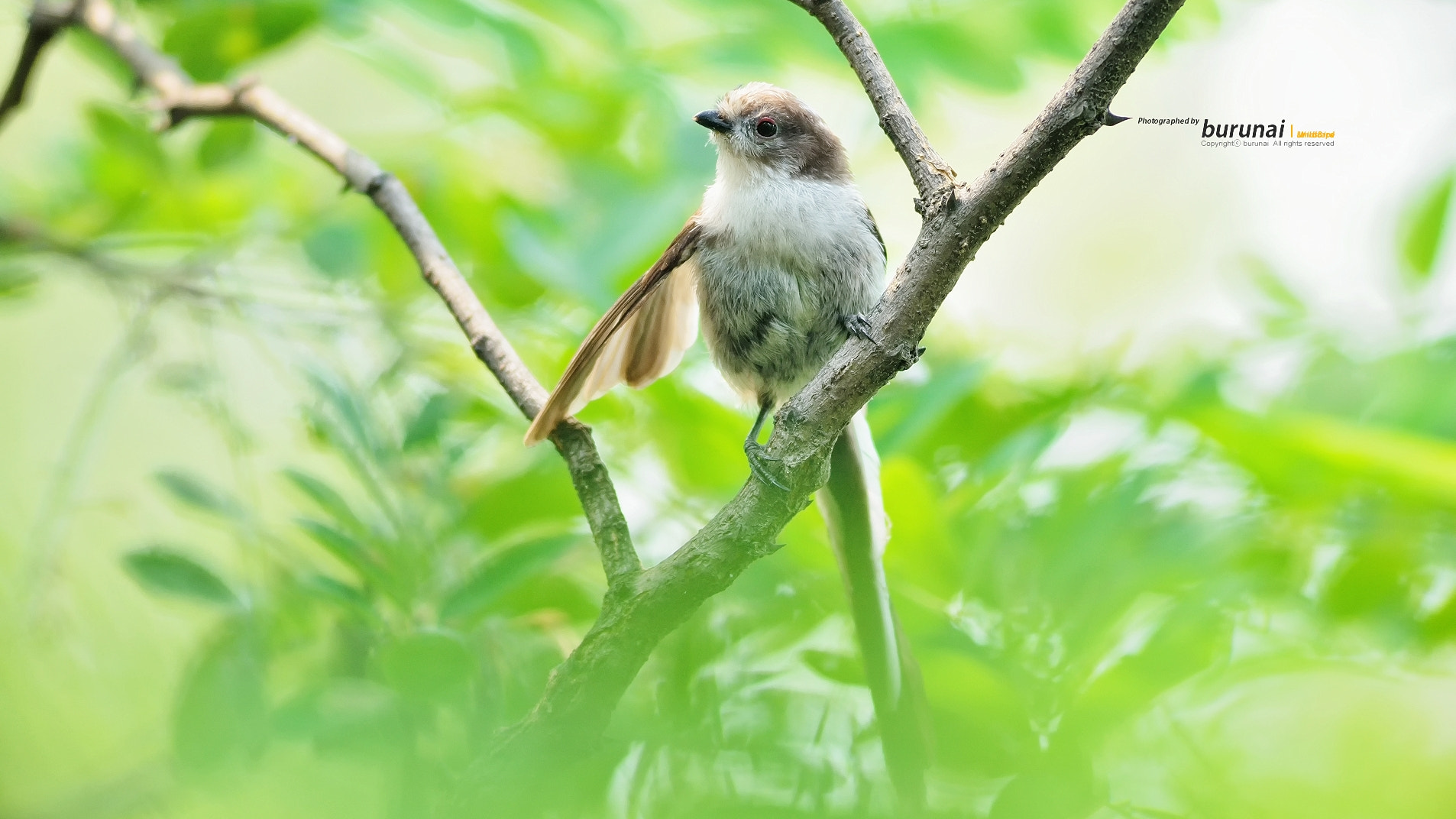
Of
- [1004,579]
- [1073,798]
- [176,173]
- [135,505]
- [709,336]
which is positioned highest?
[176,173]

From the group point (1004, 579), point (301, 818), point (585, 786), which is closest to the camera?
point (301, 818)

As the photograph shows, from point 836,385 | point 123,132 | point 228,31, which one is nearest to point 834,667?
point 836,385

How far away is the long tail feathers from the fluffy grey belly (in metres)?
0.30

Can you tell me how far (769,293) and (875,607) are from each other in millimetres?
1049

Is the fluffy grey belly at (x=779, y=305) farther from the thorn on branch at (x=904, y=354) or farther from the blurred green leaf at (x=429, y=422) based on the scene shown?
the thorn on branch at (x=904, y=354)

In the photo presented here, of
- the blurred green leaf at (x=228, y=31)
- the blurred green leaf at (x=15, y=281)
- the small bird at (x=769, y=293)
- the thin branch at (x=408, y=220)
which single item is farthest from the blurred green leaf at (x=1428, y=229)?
the blurred green leaf at (x=15, y=281)

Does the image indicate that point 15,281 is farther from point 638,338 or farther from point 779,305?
point 779,305

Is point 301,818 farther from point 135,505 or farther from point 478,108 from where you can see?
point 478,108

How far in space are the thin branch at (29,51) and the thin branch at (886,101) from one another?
2304 mm

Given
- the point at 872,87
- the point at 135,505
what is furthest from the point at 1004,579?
the point at 135,505

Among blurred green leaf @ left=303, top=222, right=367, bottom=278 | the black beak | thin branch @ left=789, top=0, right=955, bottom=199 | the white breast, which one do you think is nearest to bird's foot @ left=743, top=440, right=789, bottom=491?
thin branch @ left=789, top=0, right=955, bottom=199

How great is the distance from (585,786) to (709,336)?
1887 mm

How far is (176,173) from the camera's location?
342cm

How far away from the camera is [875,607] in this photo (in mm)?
1909
